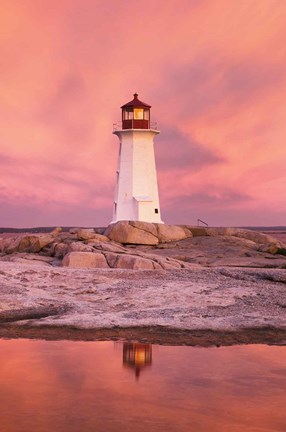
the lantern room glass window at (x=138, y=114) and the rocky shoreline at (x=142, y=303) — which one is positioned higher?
the lantern room glass window at (x=138, y=114)

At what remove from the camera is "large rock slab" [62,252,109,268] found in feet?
90.0

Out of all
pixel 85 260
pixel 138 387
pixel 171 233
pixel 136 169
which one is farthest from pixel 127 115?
pixel 138 387

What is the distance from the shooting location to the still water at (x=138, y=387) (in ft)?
27.6

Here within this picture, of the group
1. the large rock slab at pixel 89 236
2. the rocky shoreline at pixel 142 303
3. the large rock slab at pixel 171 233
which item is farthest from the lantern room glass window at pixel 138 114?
the rocky shoreline at pixel 142 303

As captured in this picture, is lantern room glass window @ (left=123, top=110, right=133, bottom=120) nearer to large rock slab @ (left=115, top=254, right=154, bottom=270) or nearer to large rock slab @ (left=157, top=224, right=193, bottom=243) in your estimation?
large rock slab @ (left=157, top=224, right=193, bottom=243)

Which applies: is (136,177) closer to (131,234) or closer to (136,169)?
(136,169)

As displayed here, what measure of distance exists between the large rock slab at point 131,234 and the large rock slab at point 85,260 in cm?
1238

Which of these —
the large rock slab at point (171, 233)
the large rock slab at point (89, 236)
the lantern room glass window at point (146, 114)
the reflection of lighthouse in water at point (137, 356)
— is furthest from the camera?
the lantern room glass window at point (146, 114)

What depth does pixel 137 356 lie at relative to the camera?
12.3m

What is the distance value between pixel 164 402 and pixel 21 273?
1259 cm

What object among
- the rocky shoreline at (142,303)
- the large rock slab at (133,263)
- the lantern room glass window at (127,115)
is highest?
the lantern room glass window at (127,115)

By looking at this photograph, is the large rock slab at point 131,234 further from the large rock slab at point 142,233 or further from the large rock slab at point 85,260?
the large rock slab at point 85,260

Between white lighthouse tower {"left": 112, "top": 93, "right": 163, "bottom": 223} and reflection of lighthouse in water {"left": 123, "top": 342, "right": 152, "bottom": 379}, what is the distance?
105ft

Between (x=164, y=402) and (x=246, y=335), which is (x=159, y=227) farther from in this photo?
(x=164, y=402)
